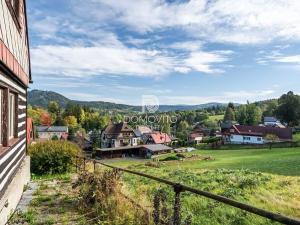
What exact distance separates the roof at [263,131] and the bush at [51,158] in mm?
69606

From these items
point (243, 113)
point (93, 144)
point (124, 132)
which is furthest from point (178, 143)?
point (243, 113)

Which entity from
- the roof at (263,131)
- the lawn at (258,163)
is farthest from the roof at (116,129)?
the lawn at (258,163)

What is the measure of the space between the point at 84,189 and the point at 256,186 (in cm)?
710

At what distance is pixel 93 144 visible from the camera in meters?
87.1

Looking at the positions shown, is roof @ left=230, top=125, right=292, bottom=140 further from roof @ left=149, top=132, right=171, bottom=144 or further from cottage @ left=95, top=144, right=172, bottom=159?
cottage @ left=95, top=144, right=172, bottom=159

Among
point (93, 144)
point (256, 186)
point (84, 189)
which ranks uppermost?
point (84, 189)

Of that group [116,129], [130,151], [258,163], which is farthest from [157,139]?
[258,163]

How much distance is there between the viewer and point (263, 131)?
82.9 m

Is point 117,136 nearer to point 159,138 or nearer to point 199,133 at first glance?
point 159,138

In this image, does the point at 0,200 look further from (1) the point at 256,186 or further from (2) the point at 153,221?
(1) the point at 256,186

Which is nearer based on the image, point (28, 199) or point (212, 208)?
point (212, 208)

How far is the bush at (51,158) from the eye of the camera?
16.1m

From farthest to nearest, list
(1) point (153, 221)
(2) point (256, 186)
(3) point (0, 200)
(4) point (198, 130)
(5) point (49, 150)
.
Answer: (4) point (198, 130)
(5) point (49, 150)
(2) point (256, 186)
(3) point (0, 200)
(1) point (153, 221)

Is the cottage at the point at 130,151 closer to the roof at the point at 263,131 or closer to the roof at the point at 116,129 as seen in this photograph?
the roof at the point at 116,129
